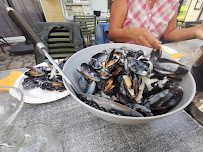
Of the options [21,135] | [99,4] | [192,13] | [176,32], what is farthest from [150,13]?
[192,13]

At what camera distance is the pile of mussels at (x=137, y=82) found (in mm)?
217

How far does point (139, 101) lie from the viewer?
232 millimetres

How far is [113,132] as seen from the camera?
0.26m

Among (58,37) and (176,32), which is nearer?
(176,32)

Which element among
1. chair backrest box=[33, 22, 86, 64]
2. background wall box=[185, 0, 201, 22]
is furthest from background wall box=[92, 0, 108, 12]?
chair backrest box=[33, 22, 86, 64]

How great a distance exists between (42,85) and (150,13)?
2.74 feet

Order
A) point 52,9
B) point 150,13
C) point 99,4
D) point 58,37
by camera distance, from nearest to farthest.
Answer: point 150,13
point 58,37
point 52,9
point 99,4

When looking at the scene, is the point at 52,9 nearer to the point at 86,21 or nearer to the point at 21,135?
the point at 86,21

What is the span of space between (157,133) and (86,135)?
0.18 metres

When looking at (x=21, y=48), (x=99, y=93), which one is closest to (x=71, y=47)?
(x=99, y=93)

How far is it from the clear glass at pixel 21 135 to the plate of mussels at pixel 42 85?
8 cm

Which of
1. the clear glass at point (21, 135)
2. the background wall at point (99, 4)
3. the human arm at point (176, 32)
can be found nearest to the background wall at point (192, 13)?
the background wall at point (99, 4)

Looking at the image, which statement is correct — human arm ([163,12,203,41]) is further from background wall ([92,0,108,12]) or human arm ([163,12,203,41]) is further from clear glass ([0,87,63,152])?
background wall ([92,0,108,12])

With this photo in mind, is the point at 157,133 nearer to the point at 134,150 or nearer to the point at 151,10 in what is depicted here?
the point at 134,150
